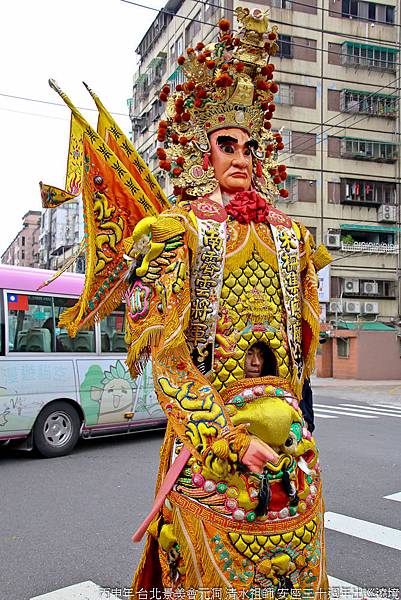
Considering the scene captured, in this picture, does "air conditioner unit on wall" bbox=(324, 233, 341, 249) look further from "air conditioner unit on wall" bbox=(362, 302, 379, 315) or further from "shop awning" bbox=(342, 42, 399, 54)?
"shop awning" bbox=(342, 42, 399, 54)

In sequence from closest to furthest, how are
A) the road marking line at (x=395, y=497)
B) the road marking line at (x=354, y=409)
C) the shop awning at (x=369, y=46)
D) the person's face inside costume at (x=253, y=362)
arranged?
the person's face inside costume at (x=253, y=362) < the road marking line at (x=395, y=497) < the road marking line at (x=354, y=409) < the shop awning at (x=369, y=46)

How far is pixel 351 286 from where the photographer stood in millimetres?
29375

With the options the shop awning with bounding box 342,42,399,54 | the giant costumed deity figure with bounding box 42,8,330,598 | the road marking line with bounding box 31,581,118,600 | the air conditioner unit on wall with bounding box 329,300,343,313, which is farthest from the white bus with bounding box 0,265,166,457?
the shop awning with bounding box 342,42,399,54

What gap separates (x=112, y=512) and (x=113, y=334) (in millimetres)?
3712

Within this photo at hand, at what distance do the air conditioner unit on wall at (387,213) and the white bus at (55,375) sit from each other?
2390 centimetres

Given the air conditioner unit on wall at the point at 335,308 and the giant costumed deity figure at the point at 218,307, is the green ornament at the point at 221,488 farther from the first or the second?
the air conditioner unit on wall at the point at 335,308

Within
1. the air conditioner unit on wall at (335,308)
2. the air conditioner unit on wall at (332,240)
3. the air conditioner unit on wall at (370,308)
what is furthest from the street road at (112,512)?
the air conditioner unit on wall at (332,240)

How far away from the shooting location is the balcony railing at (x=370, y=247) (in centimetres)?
2923

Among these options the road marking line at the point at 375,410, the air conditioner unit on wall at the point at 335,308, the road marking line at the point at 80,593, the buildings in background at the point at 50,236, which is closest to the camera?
the road marking line at the point at 80,593

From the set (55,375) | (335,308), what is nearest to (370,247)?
(335,308)

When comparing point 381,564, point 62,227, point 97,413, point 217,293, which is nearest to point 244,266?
point 217,293

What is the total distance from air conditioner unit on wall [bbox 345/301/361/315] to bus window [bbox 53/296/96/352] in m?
21.6

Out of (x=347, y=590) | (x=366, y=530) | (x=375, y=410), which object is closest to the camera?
(x=347, y=590)

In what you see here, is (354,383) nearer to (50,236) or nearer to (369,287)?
(369,287)
